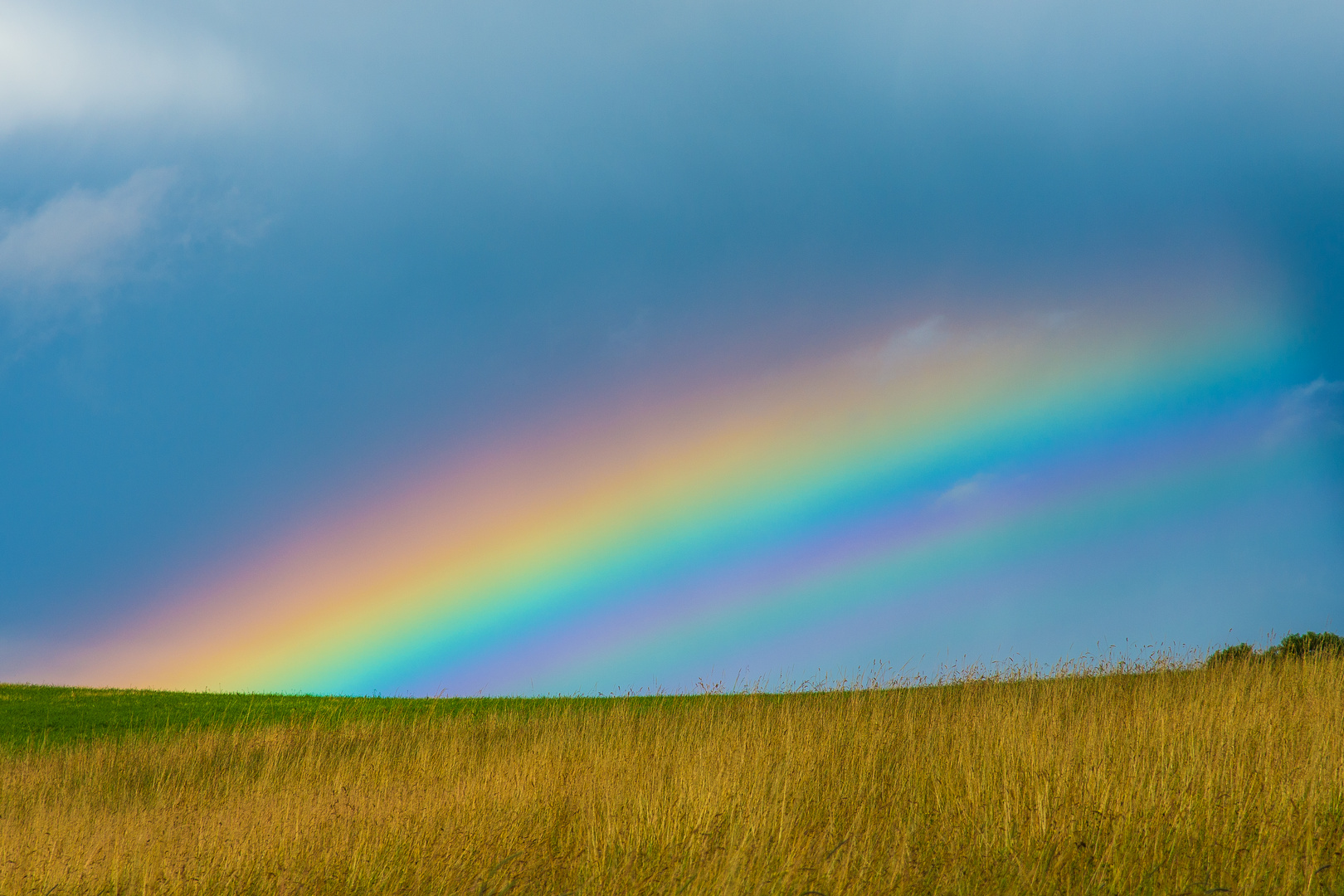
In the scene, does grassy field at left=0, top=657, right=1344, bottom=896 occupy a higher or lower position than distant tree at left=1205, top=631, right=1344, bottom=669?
lower

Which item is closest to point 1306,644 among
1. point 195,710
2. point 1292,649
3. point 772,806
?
point 1292,649

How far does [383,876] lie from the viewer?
5.59 meters

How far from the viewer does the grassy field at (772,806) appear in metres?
5.15

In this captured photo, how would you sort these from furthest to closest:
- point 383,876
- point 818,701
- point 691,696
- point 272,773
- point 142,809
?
point 691,696, point 818,701, point 272,773, point 142,809, point 383,876

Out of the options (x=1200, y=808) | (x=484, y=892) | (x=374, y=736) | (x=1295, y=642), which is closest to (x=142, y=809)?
(x=374, y=736)

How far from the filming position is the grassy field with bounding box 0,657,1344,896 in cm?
515

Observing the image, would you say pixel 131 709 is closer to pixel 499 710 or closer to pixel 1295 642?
pixel 499 710

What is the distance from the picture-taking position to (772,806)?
6.33 metres

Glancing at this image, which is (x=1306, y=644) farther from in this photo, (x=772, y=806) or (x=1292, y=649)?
(x=772, y=806)

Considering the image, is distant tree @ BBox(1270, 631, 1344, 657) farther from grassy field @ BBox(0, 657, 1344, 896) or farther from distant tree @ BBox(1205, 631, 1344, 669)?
grassy field @ BBox(0, 657, 1344, 896)

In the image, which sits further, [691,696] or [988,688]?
[691,696]

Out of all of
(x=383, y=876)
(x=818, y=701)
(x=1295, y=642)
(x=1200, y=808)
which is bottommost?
(x=383, y=876)

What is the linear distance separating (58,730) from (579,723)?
34.7 feet

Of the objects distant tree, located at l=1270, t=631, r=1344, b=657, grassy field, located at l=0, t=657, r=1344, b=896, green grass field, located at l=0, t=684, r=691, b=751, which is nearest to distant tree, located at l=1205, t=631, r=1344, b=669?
distant tree, located at l=1270, t=631, r=1344, b=657
